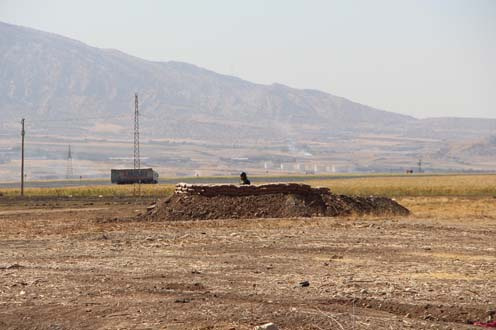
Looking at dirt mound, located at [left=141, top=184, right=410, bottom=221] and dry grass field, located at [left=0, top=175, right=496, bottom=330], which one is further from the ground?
dirt mound, located at [left=141, top=184, right=410, bottom=221]

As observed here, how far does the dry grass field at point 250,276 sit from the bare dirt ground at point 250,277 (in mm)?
26

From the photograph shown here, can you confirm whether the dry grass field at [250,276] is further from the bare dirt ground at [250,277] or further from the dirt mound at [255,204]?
the dirt mound at [255,204]

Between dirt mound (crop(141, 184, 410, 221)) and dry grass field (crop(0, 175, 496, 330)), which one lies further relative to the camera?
dirt mound (crop(141, 184, 410, 221))

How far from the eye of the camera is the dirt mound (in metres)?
35.5

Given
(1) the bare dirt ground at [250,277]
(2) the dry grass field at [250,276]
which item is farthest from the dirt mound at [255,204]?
(1) the bare dirt ground at [250,277]

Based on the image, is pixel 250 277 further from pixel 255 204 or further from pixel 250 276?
pixel 255 204

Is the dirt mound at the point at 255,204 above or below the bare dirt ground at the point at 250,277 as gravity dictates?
above

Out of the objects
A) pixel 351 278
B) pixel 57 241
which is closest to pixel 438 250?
pixel 351 278

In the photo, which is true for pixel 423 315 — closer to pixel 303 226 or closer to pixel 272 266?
pixel 272 266

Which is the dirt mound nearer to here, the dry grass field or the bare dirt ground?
the dry grass field

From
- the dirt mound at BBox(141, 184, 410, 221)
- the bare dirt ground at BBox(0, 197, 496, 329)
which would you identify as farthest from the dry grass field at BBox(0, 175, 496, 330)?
the dirt mound at BBox(141, 184, 410, 221)

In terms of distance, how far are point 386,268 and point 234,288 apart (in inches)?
157

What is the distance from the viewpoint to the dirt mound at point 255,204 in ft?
116

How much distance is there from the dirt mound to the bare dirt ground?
4944 mm
